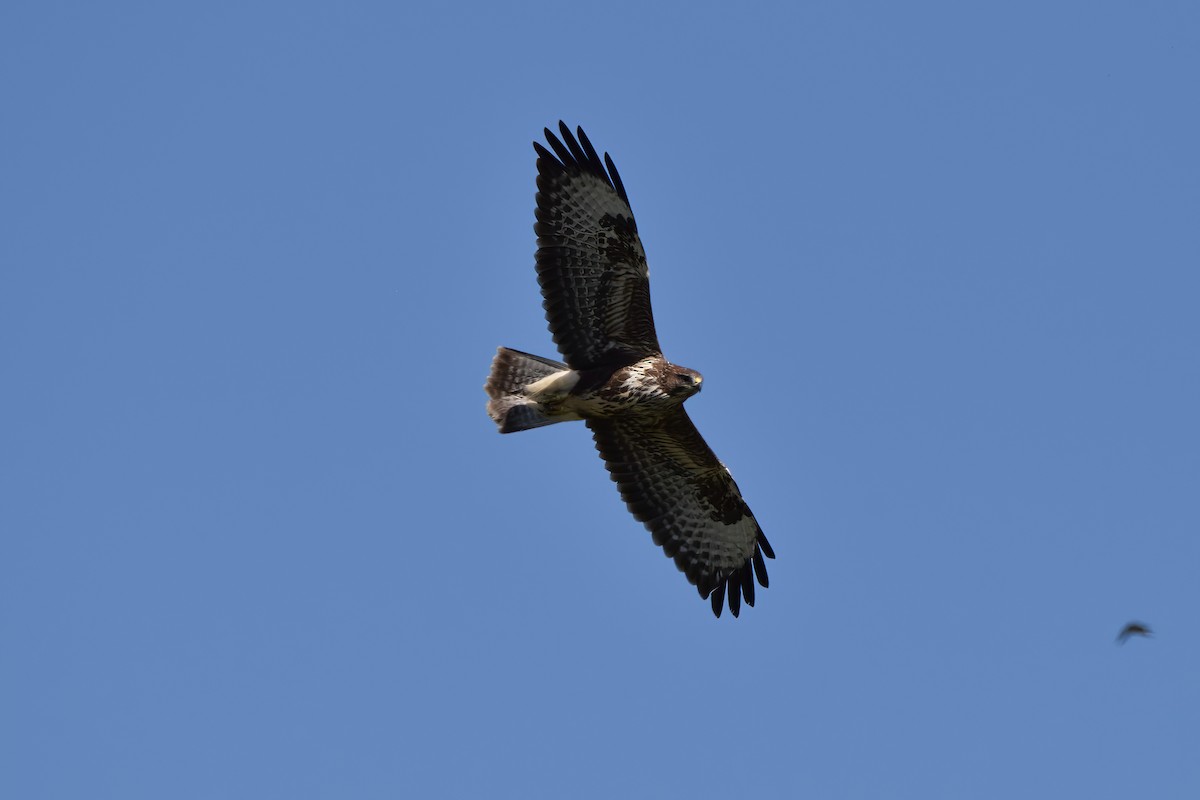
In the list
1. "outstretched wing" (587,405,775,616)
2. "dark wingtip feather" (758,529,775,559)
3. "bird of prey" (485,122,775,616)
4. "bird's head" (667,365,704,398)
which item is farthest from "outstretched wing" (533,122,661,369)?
"dark wingtip feather" (758,529,775,559)

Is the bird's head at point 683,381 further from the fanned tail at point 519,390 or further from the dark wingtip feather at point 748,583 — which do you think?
the dark wingtip feather at point 748,583

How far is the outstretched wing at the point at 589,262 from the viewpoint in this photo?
491 inches

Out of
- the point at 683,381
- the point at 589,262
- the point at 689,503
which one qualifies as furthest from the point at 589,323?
the point at 689,503

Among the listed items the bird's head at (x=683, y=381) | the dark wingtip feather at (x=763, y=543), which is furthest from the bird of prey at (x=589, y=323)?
the dark wingtip feather at (x=763, y=543)

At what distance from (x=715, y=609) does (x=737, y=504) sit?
2.89 ft

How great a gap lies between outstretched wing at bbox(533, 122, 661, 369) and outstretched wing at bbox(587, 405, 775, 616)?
712 mm

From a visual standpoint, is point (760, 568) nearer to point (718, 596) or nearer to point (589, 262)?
point (718, 596)

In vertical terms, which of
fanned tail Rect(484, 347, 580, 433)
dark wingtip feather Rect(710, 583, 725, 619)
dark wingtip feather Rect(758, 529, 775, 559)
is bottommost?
dark wingtip feather Rect(710, 583, 725, 619)

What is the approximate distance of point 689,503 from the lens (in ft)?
44.5

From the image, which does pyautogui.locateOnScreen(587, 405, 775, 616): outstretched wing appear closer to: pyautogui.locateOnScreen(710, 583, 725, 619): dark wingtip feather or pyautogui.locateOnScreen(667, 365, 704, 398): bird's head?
pyautogui.locateOnScreen(710, 583, 725, 619): dark wingtip feather

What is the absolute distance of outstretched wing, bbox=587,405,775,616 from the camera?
1314cm

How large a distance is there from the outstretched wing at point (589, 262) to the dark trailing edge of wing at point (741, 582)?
2.17 m

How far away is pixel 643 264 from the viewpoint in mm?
12508

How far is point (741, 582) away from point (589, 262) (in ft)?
10.0
